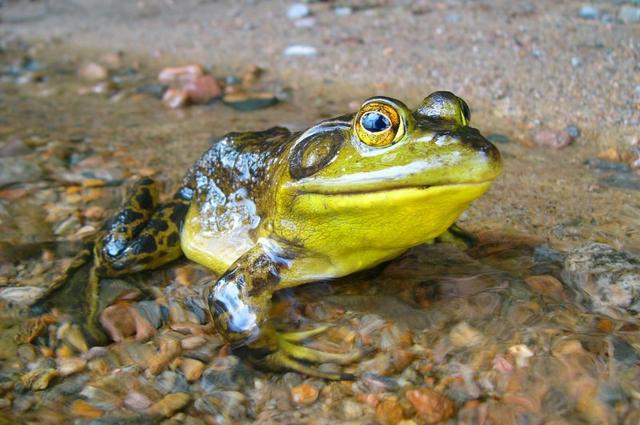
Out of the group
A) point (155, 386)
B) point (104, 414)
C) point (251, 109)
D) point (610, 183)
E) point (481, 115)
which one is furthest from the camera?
point (251, 109)

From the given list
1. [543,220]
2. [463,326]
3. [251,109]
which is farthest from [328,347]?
[251,109]

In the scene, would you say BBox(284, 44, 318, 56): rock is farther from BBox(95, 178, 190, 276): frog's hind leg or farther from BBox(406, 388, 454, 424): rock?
BBox(406, 388, 454, 424): rock

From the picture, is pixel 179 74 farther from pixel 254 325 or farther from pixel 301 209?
pixel 254 325

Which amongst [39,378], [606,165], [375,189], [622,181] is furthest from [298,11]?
[39,378]

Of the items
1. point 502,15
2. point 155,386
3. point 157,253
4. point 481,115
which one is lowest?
point 155,386

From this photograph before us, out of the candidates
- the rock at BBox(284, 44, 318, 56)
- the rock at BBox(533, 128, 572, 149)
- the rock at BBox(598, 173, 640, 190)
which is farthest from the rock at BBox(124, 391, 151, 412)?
the rock at BBox(284, 44, 318, 56)

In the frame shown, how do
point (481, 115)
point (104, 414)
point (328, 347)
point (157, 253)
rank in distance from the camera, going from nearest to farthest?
point (104, 414)
point (328, 347)
point (157, 253)
point (481, 115)

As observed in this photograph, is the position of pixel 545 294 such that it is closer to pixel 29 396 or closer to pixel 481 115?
pixel 29 396
